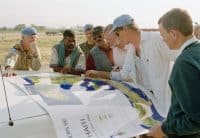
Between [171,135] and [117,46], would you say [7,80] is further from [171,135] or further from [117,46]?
[171,135]

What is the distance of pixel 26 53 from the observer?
5477 millimetres

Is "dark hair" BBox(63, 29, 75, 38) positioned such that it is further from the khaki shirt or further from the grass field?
the grass field

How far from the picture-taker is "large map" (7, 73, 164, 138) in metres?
2.84

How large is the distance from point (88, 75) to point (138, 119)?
1.18 metres

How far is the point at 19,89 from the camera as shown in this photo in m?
3.33

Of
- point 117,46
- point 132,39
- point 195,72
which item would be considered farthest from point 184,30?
point 117,46

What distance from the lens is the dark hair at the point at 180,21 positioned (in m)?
2.33

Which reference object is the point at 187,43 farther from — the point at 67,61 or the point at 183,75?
the point at 67,61

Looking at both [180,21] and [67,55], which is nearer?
[180,21]

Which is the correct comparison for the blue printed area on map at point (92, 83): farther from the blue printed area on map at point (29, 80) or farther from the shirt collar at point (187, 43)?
the shirt collar at point (187, 43)

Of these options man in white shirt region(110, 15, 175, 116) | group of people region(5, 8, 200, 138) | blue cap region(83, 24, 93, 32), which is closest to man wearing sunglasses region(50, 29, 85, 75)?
group of people region(5, 8, 200, 138)

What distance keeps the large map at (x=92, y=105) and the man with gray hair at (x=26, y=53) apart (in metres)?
1.51

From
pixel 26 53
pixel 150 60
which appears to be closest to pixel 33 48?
pixel 26 53

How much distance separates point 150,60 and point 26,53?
2212mm
